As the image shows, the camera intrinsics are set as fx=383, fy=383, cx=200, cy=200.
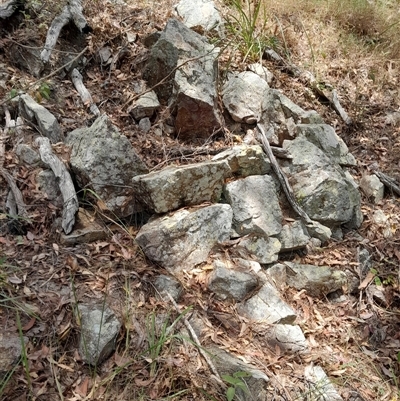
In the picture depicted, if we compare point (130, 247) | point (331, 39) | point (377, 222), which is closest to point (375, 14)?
point (331, 39)

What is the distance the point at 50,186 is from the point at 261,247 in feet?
6.16

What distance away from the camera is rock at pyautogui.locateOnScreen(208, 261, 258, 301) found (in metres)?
2.99

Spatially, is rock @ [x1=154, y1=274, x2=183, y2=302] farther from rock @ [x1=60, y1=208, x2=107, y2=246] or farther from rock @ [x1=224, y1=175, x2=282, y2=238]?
rock @ [x1=224, y1=175, x2=282, y2=238]

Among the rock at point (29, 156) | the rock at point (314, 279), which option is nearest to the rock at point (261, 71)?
the rock at point (314, 279)

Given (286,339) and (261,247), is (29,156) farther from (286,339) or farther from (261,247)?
(286,339)

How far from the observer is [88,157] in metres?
3.17

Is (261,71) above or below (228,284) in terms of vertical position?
above

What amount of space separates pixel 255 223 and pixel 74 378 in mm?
1894

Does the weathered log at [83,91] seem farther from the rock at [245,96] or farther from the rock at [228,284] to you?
the rock at [228,284]

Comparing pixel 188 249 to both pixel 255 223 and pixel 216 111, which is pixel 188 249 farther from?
pixel 216 111

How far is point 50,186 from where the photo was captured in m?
3.19

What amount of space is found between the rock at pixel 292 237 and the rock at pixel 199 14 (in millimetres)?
2930

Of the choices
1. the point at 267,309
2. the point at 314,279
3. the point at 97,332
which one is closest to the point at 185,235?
the point at 267,309

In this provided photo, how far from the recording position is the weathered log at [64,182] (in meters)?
3.00
